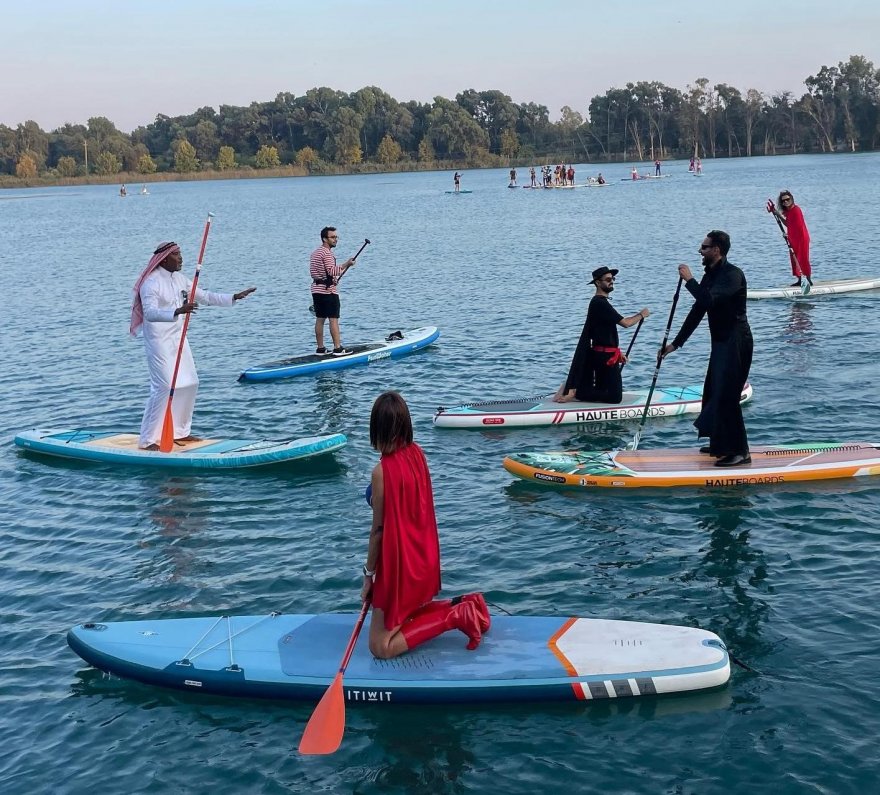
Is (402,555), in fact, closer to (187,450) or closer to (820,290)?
(187,450)

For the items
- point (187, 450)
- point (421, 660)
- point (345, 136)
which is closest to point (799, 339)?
point (187, 450)

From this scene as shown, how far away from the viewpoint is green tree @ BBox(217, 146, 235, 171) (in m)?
172

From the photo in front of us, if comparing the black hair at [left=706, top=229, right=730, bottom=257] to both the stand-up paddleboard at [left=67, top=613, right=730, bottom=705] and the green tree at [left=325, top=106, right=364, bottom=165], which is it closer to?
the stand-up paddleboard at [left=67, top=613, right=730, bottom=705]

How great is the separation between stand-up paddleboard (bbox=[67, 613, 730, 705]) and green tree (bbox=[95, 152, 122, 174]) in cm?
17444

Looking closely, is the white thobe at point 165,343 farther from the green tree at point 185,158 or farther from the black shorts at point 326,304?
the green tree at point 185,158

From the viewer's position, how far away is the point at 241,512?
1215 cm

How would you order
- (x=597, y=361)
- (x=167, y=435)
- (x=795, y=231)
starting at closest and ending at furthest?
(x=167, y=435) → (x=597, y=361) → (x=795, y=231)

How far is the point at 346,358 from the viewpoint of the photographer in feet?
63.9

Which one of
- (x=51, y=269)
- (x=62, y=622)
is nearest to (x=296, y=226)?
(x=51, y=269)

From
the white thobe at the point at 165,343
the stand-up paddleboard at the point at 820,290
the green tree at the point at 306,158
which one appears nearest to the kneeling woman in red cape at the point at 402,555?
the white thobe at the point at 165,343

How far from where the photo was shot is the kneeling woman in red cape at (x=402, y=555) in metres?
7.17

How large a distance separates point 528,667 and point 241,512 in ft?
18.2

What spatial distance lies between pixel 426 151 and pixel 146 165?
46.3 m

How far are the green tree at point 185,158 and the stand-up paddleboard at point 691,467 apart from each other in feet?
545
